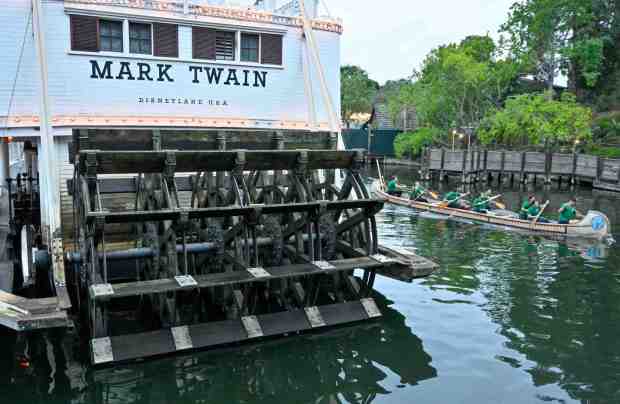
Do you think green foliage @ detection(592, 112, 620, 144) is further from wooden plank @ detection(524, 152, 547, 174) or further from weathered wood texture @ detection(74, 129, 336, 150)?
weathered wood texture @ detection(74, 129, 336, 150)

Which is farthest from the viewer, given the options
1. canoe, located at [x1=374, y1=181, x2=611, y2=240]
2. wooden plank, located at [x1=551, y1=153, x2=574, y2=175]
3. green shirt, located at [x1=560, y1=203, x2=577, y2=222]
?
wooden plank, located at [x1=551, y1=153, x2=574, y2=175]

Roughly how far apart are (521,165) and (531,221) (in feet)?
58.5

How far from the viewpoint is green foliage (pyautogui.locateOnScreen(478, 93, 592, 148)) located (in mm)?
33719

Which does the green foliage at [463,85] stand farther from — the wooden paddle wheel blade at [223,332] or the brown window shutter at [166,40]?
the wooden paddle wheel blade at [223,332]

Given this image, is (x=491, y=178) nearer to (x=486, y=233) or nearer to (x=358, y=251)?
(x=486, y=233)

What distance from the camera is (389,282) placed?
42.2 feet

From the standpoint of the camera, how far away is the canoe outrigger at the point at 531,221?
17.7 m

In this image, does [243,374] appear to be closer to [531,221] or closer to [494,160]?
[531,221]

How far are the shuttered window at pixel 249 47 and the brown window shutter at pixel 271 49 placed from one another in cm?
15

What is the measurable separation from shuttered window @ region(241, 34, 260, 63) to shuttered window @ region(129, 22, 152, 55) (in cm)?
201

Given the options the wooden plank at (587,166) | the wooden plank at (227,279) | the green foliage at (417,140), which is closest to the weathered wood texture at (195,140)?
the wooden plank at (227,279)

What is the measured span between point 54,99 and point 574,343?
10233 millimetres

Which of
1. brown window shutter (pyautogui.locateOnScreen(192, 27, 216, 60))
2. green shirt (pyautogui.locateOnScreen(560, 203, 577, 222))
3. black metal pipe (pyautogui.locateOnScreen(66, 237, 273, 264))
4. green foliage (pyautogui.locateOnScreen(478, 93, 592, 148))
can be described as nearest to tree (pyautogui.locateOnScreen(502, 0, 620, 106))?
green foliage (pyautogui.locateOnScreen(478, 93, 592, 148))

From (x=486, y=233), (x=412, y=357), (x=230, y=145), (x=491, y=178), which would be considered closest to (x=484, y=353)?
(x=412, y=357)
